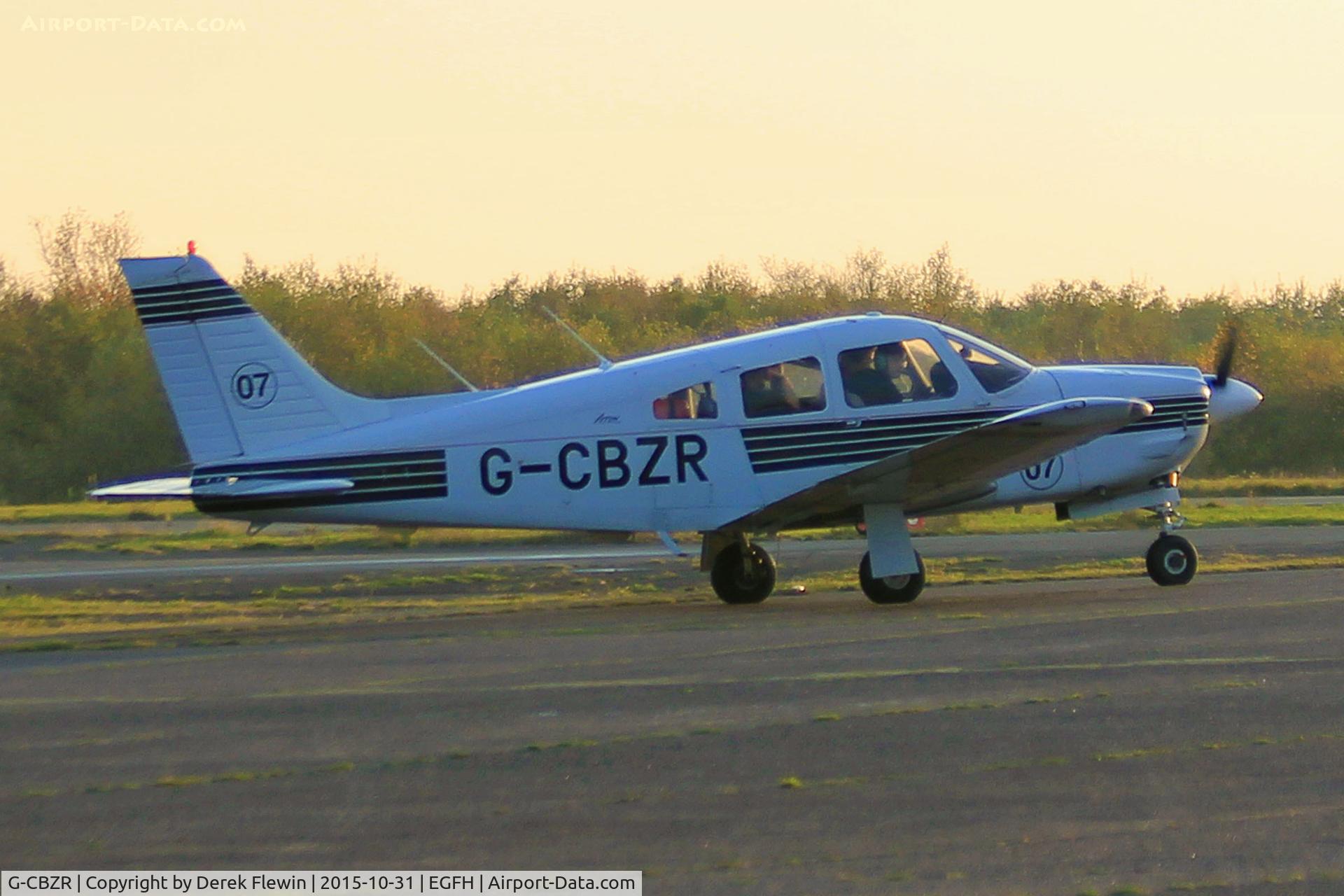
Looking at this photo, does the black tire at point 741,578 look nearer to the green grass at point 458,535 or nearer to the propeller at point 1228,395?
the propeller at point 1228,395

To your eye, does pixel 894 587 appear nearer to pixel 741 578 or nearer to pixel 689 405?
pixel 741 578

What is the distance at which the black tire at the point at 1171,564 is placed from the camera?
1480 cm

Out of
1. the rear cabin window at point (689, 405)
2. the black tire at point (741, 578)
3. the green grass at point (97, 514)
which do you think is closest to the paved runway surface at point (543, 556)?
the black tire at point (741, 578)

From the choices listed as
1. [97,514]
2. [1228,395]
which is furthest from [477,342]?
[1228,395]

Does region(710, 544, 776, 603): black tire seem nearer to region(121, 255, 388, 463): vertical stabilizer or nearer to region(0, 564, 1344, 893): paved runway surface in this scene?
region(0, 564, 1344, 893): paved runway surface

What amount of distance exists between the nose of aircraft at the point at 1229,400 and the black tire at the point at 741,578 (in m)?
4.50

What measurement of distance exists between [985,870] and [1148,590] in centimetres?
966

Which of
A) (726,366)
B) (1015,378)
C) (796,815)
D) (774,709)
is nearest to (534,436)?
(726,366)

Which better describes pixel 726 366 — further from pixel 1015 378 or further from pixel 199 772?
pixel 199 772

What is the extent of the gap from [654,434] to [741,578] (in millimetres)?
1732

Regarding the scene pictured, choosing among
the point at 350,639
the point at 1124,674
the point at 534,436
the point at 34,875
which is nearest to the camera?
the point at 34,875

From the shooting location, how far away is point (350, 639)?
12.1 m

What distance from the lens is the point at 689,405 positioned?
1355cm

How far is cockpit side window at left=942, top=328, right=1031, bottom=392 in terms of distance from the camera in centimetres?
1411
